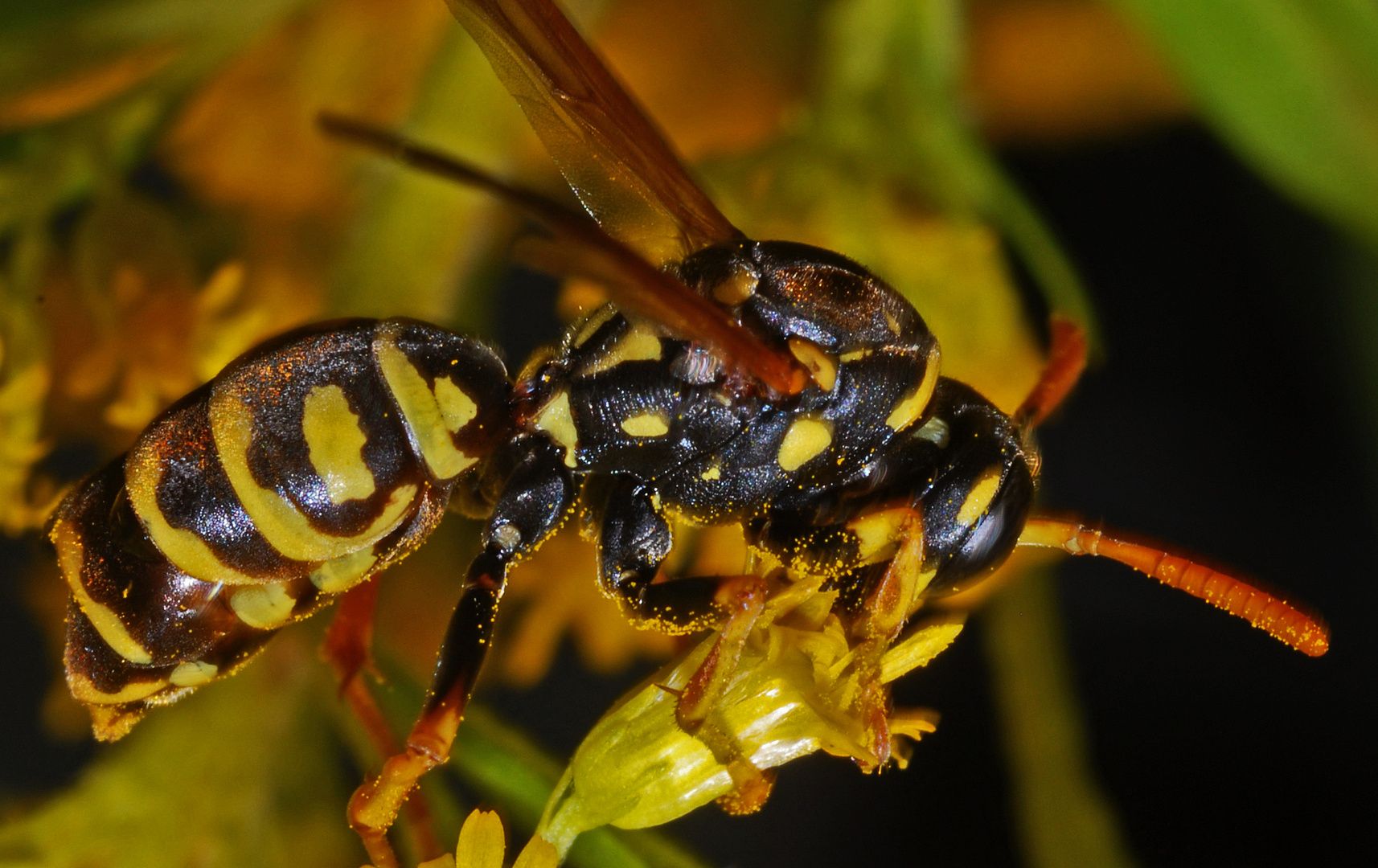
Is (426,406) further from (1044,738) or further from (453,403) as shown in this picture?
(1044,738)

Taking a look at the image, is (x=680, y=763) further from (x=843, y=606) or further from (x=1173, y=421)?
(x=1173, y=421)

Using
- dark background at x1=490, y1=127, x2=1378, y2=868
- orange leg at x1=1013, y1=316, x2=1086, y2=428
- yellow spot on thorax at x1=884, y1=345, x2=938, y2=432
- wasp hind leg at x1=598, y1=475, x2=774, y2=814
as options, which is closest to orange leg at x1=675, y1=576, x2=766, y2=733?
wasp hind leg at x1=598, y1=475, x2=774, y2=814

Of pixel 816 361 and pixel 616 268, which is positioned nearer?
pixel 616 268

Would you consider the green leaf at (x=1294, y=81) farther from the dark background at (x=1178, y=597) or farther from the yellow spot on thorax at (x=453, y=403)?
the yellow spot on thorax at (x=453, y=403)

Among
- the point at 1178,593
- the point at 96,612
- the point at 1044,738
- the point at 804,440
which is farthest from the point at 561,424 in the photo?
the point at 1178,593

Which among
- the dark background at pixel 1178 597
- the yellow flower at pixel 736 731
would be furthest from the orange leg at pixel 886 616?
the dark background at pixel 1178 597

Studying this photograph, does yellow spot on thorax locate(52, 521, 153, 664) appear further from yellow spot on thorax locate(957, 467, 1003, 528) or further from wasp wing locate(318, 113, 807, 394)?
yellow spot on thorax locate(957, 467, 1003, 528)
